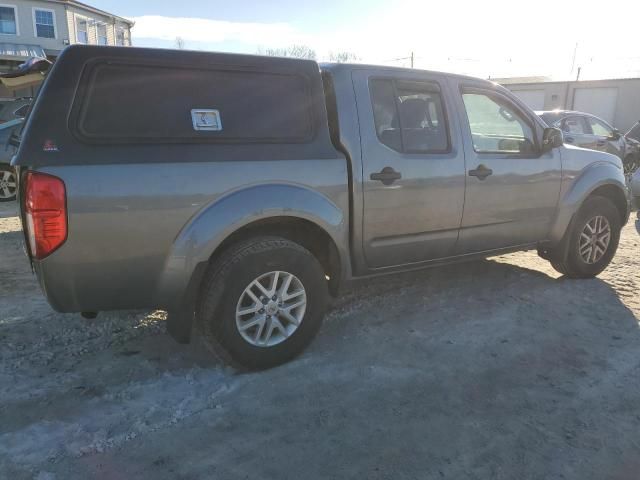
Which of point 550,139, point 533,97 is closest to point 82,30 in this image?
point 533,97

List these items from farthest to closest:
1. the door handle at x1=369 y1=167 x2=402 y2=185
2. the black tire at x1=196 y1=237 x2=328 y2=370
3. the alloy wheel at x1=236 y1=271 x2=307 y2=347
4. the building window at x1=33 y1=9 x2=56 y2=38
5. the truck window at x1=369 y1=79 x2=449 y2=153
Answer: the building window at x1=33 y1=9 x2=56 y2=38 → the truck window at x1=369 y1=79 x2=449 y2=153 → the door handle at x1=369 y1=167 x2=402 y2=185 → the alloy wheel at x1=236 y1=271 x2=307 y2=347 → the black tire at x1=196 y1=237 x2=328 y2=370

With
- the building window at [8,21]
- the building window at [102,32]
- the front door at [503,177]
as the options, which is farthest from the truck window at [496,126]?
the building window at [102,32]

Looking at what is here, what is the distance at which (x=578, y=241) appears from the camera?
484 centimetres

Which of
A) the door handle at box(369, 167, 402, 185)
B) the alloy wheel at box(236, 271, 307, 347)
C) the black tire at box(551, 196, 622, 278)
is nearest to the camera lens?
the alloy wheel at box(236, 271, 307, 347)

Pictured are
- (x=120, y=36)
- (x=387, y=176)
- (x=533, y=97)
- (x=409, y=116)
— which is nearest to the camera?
(x=387, y=176)

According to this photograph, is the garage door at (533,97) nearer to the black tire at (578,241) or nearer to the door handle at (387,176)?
the black tire at (578,241)

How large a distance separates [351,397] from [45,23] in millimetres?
29962

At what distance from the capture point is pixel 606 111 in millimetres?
26109

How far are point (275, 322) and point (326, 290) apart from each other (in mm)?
416

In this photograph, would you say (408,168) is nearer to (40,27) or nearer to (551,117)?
(551,117)

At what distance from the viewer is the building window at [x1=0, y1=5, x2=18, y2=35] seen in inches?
993

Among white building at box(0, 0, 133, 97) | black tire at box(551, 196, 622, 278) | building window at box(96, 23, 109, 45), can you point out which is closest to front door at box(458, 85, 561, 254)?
black tire at box(551, 196, 622, 278)

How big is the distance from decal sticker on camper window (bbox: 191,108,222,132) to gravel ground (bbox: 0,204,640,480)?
1.54m

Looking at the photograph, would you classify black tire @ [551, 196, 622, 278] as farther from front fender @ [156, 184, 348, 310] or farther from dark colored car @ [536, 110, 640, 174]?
dark colored car @ [536, 110, 640, 174]
